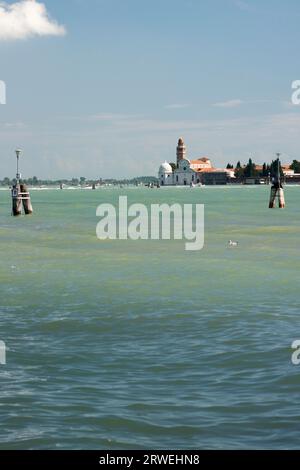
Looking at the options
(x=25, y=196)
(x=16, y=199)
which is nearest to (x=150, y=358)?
(x=16, y=199)

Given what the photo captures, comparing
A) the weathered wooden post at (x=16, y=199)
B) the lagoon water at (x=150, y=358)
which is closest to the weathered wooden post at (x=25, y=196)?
the weathered wooden post at (x=16, y=199)

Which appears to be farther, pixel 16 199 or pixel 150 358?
pixel 16 199

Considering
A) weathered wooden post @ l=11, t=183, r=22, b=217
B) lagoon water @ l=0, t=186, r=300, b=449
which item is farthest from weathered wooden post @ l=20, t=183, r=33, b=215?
lagoon water @ l=0, t=186, r=300, b=449

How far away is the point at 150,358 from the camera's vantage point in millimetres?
10258

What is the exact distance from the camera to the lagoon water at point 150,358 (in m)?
7.57

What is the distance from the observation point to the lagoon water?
7.57 m

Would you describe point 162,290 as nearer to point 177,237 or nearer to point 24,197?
point 177,237

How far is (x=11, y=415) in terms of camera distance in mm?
8023

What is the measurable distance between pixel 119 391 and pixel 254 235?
2771 centimetres

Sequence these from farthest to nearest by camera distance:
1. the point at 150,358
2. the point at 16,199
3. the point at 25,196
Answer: the point at 25,196
the point at 16,199
the point at 150,358

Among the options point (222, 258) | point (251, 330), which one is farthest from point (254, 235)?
point (251, 330)

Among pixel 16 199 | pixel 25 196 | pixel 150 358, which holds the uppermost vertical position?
pixel 25 196

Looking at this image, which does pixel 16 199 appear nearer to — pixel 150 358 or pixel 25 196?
pixel 25 196

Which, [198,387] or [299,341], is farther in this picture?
[299,341]
